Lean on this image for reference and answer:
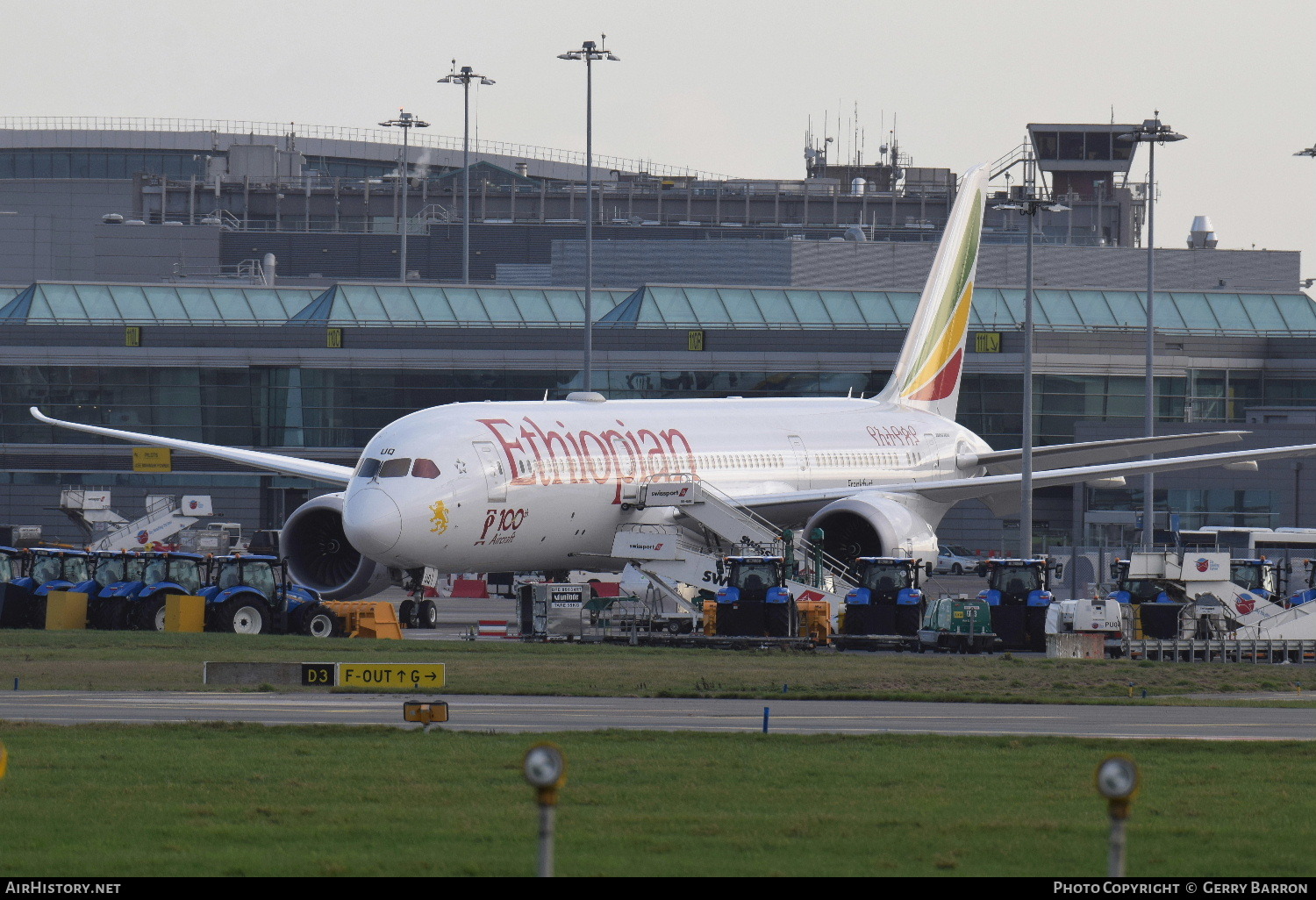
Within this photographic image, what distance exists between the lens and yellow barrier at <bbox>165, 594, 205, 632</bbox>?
39406mm

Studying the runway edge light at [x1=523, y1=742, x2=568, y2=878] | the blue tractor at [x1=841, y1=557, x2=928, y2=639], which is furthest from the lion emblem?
the runway edge light at [x1=523, y1=742, x2=568, y2=878]

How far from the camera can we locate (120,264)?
111000mm

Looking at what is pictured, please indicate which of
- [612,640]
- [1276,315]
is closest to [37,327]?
[612,640]

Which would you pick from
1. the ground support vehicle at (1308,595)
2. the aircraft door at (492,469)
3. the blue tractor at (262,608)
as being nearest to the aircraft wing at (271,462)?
the blue tractor at (262,608)

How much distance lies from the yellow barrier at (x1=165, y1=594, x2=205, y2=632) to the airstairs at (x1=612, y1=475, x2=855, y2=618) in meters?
8.40

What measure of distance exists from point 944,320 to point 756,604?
827 inches

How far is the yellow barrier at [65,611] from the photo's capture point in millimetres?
40812

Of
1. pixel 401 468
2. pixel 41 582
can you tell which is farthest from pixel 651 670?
pixel 41 582

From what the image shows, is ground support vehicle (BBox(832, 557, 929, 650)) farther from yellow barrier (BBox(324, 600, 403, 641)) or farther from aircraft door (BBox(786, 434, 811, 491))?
yellow barrier (BBox(324, 600, 403, 641))

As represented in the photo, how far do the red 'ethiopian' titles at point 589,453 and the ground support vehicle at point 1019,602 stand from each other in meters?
7.78

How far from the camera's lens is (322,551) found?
43.4 meters

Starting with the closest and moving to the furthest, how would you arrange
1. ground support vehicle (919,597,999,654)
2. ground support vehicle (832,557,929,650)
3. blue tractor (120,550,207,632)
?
1. ground support vehicle (919,597,999,654)
2. ground support vehicle (832,557,929,650)
3. blue tractor (120,550,207,632)

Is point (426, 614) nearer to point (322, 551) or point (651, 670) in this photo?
point (322, 551)

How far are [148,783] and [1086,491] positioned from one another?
5877cm
